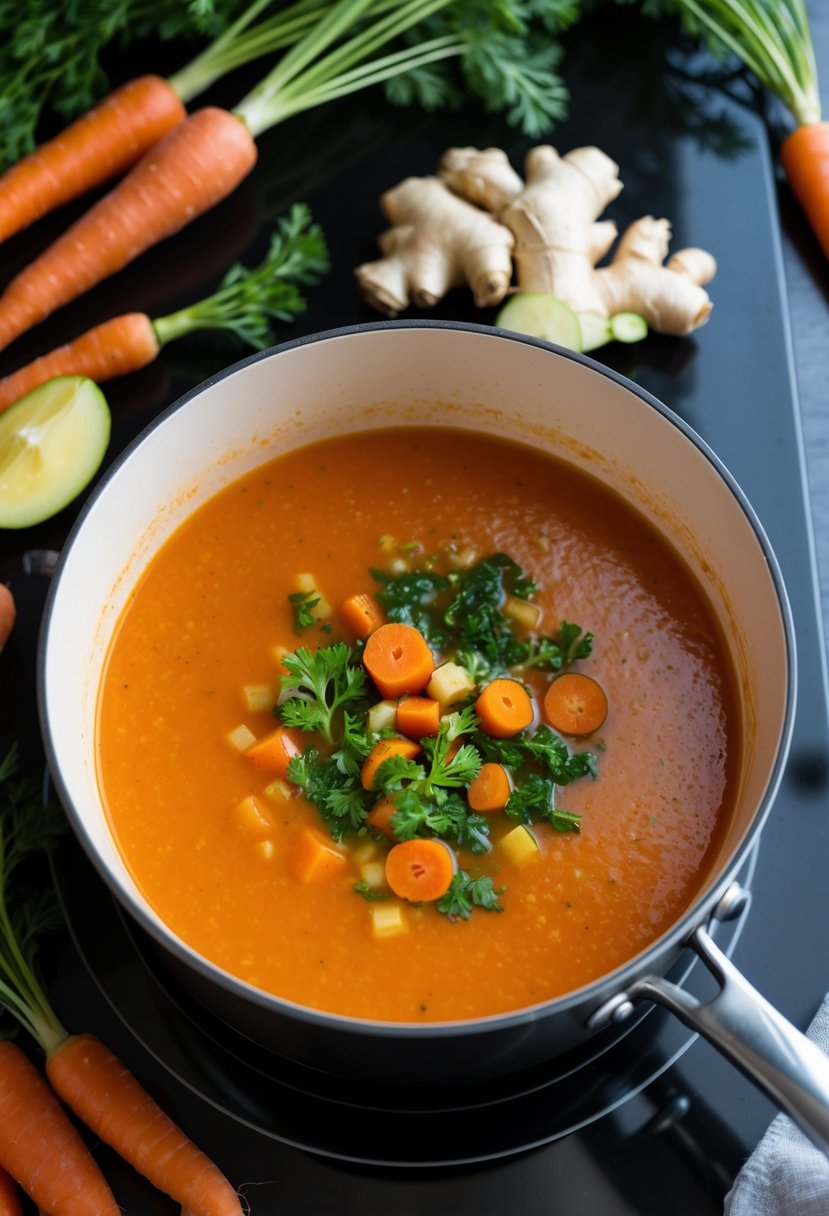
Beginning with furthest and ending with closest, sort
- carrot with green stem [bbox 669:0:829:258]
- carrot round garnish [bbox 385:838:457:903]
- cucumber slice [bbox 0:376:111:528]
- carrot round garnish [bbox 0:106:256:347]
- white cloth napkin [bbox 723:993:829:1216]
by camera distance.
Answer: carrot with green stem [bbox 669:0:829:258]
carrot round garnish [bbox 0:106:256:347]
cucumber slice [bbox 0:376:111:528]
carrot round garnish [bbox 385:838:457:903]
white cloth napkin [bbox 723:993:829:1216]

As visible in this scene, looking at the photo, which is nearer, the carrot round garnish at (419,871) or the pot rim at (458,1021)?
the pot rim at (458,1021)

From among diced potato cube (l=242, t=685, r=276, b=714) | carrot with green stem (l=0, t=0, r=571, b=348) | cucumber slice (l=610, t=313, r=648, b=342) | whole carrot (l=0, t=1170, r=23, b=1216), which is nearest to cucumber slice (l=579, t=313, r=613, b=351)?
cucumber slice (l=610, t=313, r=648, b=342)

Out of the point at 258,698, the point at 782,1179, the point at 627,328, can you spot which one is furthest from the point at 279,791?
the point at 627,328

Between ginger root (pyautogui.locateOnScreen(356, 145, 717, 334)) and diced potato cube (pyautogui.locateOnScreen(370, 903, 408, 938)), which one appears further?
ginger root (pyautogui.locateOnScreen(356, 145, 717, 334))

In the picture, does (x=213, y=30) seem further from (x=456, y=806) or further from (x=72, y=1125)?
(x=72, y=1125)

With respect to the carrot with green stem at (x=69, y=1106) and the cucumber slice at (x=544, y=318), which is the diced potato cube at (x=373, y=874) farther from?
the cucumber slice at (x=544, y=318)

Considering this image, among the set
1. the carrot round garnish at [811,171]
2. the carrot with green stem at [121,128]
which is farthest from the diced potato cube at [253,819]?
the carrot round garnish at [811,171]

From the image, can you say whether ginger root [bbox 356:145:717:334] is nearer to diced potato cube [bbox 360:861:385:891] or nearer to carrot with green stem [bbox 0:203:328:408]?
carrot with green stem [bbox 0:203:328:408]

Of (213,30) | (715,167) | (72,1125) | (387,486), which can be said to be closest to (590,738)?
(387,486)

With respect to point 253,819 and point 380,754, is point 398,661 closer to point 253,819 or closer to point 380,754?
point 380,754
